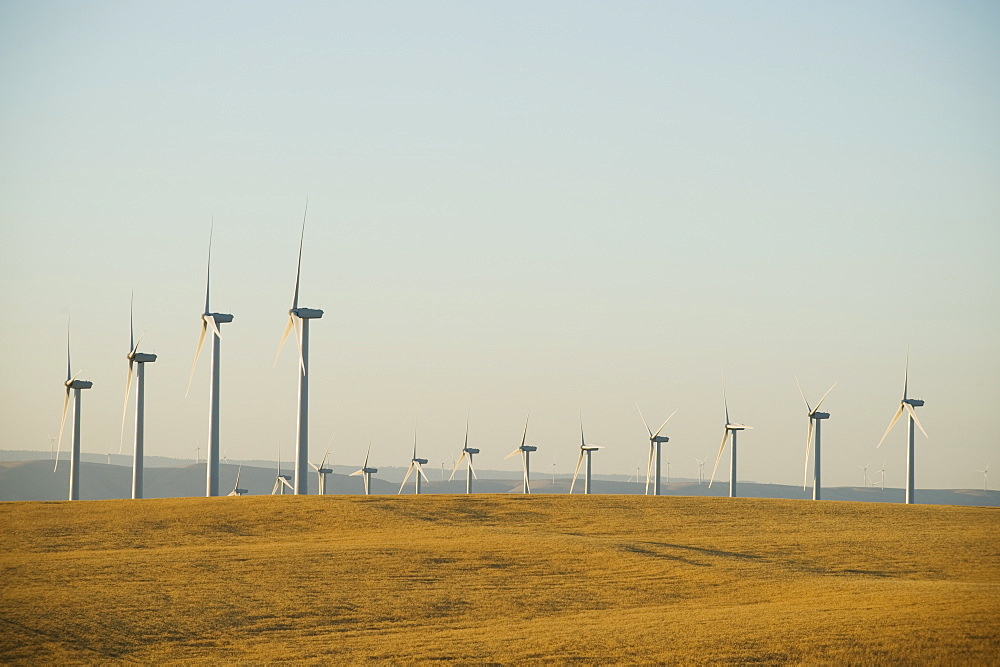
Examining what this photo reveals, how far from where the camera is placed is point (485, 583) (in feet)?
149

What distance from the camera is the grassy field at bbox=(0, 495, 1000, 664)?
34.6 m

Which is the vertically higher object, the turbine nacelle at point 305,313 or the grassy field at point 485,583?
the turbine nacelle at point 305,313

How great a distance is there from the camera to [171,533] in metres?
55.4

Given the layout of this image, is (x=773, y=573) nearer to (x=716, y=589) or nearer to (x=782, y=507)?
(x=716, y=589)

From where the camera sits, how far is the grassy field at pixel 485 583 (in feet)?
113

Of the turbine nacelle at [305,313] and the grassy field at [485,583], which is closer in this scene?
the grassy field at [485,583]

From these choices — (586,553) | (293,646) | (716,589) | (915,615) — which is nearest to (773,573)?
(716,589)

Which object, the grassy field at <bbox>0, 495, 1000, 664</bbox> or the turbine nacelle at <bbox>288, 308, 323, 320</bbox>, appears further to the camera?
the turbine nacelle at <bbox>288, 308, 323, 320</bbox>

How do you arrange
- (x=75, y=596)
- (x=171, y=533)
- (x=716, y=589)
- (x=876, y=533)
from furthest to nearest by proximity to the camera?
1. (x=876, y=533)
2. (x=171, y=533)
3. (x=716, y=589)
4. (x=75, y=596)

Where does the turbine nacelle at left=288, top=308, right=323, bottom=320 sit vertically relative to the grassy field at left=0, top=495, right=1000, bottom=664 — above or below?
above

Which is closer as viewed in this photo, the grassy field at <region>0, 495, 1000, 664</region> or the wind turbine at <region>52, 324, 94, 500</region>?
the grassy field at <region>0, 495, 1000, 664</region>

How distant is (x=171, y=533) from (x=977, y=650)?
36496 millimetres

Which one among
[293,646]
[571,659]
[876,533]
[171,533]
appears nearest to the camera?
[571,659]

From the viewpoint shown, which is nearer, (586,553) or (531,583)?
(531,583)
